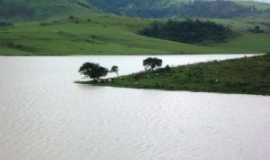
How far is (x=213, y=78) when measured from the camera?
222 ft

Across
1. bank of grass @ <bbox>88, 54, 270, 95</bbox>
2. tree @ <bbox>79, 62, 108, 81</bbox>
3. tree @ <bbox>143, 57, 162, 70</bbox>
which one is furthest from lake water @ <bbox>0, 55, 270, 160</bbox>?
tree @ <bbox>143, 57, 162, 70</bbox>

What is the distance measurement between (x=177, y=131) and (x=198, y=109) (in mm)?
10956

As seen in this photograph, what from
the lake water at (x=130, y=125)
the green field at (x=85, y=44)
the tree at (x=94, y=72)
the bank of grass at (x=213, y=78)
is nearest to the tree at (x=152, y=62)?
the bank of grass at (x=213, y=78)

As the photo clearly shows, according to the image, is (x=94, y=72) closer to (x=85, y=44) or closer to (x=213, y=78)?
(x=213, y=78)

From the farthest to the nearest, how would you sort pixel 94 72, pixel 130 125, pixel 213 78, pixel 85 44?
pixel 85 44
pixel 94 72
pixel 213 78
pixel 130 125

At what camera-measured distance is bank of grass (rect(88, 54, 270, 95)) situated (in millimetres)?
63781

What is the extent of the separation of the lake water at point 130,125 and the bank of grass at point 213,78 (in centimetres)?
299

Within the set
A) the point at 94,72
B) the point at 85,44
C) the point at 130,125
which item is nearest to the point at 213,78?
the point at 94,72

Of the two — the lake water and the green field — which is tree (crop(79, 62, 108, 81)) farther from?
the green field

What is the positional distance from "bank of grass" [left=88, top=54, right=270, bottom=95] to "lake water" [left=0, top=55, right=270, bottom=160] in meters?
2.99

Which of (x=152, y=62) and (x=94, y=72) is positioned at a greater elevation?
(x=152, y=62)

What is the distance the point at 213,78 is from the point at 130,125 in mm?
28307

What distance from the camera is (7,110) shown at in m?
47.0

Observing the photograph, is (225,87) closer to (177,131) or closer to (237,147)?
(177,131)
